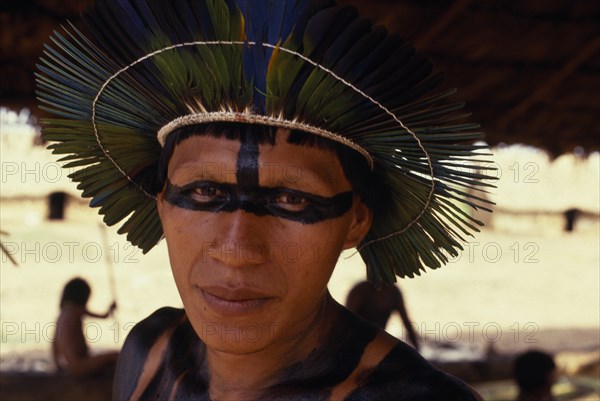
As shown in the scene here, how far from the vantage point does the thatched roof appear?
3908 mm

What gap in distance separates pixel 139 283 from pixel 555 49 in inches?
400

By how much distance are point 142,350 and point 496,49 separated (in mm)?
2839

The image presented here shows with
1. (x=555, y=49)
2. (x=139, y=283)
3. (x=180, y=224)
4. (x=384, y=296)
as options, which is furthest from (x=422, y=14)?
(x=139, y=283)

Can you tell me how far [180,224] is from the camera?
1784 mm

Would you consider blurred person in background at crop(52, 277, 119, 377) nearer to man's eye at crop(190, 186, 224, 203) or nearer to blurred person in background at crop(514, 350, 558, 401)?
blurred person in background at crop(514, 350, 558, 401)

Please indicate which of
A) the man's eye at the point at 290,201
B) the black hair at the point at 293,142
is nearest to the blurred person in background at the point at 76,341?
the black hair at the point at 293,142

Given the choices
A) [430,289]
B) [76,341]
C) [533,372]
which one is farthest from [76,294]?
[430,289]

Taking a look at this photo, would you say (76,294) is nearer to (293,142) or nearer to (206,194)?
(206,194)

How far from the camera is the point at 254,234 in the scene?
1.67 meters

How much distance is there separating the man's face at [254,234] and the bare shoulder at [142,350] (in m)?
0.55

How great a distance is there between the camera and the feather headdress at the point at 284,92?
1.64 meters

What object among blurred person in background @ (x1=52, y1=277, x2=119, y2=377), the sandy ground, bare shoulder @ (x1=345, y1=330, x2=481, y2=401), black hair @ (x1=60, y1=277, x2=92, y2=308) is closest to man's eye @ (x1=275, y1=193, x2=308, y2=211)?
bare shoulder @ (x1=345, y1=330, x2=481, y2=401)

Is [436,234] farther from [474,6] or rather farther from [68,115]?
[474,6]

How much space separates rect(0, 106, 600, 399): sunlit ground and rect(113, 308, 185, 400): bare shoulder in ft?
17.0
